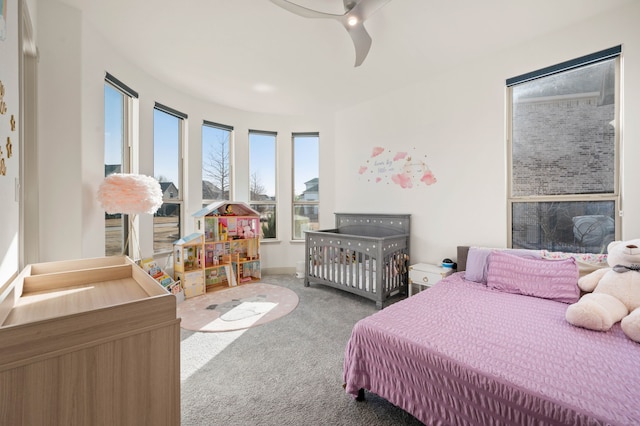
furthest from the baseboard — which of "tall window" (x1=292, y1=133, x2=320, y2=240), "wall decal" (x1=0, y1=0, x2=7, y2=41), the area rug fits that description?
"wall decal" (x1=0, y1=0, x2=7, y2=41)

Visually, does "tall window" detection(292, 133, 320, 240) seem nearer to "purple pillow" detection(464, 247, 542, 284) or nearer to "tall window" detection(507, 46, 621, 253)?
"purple pillow" detection(464, 247, 542, 284)

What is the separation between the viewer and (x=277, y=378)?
174 centimetres

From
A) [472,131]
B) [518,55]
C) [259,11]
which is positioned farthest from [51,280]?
[518,55]

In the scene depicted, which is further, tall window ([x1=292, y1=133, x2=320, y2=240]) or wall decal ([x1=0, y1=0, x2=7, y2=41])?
tall window ([x1=292, y1=133, x2=320, y2=240])

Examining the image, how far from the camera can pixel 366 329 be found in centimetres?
150

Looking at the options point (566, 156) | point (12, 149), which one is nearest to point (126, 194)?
point (12, 149)

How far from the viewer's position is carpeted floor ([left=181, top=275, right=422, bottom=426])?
4.70 feet

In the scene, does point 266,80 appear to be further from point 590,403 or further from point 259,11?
point 590,403

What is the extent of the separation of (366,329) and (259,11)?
2.36 m

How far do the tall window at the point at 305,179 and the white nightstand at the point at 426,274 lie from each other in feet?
6.41

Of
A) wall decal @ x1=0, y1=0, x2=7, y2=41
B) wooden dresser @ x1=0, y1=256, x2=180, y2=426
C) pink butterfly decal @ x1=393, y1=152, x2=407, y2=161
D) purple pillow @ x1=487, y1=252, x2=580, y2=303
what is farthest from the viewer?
pink butterfly decal @ x1=393, y1=152, x2=407, y2=161

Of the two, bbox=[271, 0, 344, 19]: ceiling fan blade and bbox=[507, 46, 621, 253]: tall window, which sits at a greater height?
bbox=[271, 0, 344, 19]: ceiling fan blade

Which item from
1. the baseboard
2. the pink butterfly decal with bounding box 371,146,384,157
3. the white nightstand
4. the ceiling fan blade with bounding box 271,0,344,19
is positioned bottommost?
the baseboard

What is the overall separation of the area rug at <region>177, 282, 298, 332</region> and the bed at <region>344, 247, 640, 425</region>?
1359 millimetres
